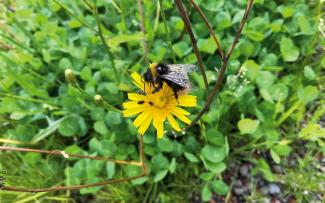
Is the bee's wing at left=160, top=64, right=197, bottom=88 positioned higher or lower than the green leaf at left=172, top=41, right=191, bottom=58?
lower

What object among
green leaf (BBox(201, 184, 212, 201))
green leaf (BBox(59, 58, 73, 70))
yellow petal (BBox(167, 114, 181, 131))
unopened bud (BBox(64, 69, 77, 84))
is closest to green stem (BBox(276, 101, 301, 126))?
green leaf (BBox(201, 184, 212, 201))

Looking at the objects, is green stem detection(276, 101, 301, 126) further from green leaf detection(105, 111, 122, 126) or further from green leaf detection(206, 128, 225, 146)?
green leaf detection(105, 111, 122, 126)

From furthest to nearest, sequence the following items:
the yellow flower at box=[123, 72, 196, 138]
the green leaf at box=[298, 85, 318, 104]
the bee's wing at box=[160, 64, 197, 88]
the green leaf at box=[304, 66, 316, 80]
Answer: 1. the green leaf at box=[304, 66, 316, 80]
2. the green leaf at box=[298, 85, 318, 104]
3. the yellow flower at box=[123, 72, 196, 138]
4. the bee's wing at box=[160, 64, 197, 88]

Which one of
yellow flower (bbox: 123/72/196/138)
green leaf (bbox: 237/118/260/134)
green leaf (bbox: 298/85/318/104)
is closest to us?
yellow flower (bbox: 123/72/196/138)

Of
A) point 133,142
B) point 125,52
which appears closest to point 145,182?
point 133,142

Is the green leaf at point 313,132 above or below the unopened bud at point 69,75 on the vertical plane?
below

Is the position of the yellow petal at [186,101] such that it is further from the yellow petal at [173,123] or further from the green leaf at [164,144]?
the green leaf at [164,144]

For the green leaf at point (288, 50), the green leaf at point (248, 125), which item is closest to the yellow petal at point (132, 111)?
the green leaf at point (248, 125)
